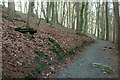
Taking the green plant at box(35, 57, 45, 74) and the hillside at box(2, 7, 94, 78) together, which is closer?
the hillside at box(2, 7, 94, 78)

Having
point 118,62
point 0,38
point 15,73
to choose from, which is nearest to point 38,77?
point 15,73

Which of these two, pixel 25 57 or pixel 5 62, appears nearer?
pixel 5 62

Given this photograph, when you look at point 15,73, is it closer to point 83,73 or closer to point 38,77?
point 38,77

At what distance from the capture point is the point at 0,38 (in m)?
7.18

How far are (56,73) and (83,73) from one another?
1464 mm

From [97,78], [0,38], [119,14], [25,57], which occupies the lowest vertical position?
[97,78]

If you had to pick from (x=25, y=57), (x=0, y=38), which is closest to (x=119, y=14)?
(x=25, y=57)

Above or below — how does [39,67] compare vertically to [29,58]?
below

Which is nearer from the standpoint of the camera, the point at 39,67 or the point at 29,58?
the point at 39,67

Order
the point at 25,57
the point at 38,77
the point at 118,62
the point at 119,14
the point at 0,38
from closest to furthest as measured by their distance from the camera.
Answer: the point at 38,77, the point at 25,57, the point at 0,38, the point at 118,62, the point at 119,14

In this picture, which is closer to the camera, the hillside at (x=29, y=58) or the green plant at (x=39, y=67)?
the hillside at (x=29, y=58)

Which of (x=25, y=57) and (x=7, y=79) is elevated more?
(x=25, y=57)

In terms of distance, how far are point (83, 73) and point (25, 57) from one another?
10.3 ft

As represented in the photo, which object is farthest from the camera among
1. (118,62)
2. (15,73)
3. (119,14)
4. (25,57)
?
(119,14)
